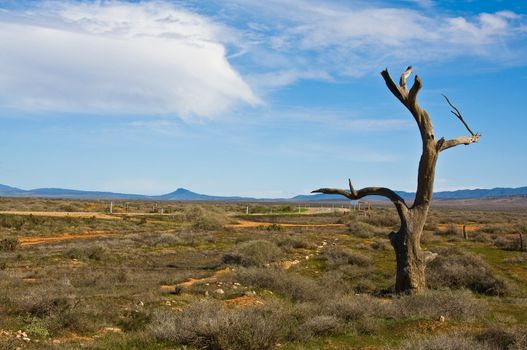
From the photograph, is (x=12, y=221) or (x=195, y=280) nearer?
(x=195, y=280)

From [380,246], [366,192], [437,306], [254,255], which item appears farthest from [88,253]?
[437,306]

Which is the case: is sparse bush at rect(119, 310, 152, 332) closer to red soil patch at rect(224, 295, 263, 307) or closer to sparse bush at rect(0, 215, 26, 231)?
red soil patch at rect(224, 295, 263, 307)

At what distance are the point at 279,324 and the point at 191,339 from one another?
1.66 meters

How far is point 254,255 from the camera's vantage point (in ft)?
77.0

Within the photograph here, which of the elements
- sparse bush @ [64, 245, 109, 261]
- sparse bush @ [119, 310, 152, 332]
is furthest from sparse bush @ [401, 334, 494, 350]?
sparse bush @ [64, 245, 109, 261]

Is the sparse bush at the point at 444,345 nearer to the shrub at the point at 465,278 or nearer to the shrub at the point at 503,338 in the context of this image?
the shrub at the point at 503,338

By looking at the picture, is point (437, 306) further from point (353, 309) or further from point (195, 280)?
point (195, 280)

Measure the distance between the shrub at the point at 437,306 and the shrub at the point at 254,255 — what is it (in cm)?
1130

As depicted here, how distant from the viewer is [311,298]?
48.6 ft

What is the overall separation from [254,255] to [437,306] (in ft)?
41.8

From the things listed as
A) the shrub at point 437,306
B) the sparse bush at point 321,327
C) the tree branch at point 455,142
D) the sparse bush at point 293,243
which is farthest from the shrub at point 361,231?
the sparse bush at point 321,327

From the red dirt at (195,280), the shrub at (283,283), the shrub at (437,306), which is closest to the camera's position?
the shrub at (437,306)

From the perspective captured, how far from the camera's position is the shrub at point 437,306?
36.7 feet

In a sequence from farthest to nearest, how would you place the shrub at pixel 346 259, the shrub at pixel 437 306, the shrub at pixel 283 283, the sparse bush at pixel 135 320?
the shrub at pixel 346 259 < the shrub at pixel 283 283 < the shrub at pixel 437 306 < the sparse bush at pixel 135 320
